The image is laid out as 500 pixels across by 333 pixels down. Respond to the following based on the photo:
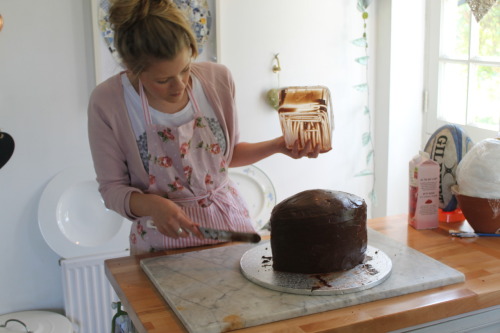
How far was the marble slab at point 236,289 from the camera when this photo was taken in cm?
101

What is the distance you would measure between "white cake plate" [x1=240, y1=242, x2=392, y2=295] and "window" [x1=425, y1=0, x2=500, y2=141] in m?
1.16

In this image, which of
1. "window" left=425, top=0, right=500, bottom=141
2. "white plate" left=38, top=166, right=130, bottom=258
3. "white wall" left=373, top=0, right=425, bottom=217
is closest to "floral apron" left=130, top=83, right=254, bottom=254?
"white plate" left=38, top=166, right=130, bottom=258

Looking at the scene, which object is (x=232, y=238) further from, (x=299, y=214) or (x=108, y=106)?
(x=108, y=106)

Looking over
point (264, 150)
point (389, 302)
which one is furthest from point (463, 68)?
point (389, 302)

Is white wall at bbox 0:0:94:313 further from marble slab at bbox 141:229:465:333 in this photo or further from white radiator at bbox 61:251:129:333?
marble slab at bbox 141:229:465:333

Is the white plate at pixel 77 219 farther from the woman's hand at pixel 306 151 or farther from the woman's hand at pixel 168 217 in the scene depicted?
the woman's hand at pixel 306 151

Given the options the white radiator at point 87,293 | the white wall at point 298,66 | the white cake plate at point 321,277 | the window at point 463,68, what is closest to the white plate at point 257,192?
the white wall at point 298,66

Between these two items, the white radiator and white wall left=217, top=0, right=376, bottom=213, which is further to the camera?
white wall left=217, top=0, right=376, bottom=213

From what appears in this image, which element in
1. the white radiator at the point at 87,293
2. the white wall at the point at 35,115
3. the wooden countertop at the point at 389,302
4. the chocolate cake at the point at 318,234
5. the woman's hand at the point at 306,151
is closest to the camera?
the wooden countertop at the point at 389,302

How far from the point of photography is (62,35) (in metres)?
2.09

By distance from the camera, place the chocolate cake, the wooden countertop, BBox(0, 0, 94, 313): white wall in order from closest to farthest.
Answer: the wooden countertop → the chocolate cake → BBox(0, 0, 94, 313): white wall

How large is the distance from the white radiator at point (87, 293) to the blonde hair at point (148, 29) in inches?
44.9

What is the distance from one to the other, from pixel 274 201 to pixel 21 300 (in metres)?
1.02

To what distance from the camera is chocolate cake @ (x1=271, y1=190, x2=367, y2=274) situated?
1167mm
